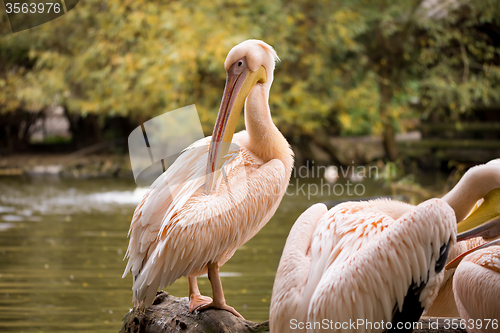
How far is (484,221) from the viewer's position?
2490mm

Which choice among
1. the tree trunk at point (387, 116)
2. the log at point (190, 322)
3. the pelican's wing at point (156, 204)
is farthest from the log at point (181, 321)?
the tree trunk at point (387, 116)

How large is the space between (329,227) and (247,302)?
7.00ft

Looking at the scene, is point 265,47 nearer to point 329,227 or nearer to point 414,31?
point 329,227

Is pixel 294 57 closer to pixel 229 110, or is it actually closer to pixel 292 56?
pixel 292 56

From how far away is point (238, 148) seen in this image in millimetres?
3006

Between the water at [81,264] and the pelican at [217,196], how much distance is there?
117 cm

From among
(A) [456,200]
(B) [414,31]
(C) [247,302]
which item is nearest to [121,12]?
(B) [414,31]

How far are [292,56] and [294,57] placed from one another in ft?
0.77

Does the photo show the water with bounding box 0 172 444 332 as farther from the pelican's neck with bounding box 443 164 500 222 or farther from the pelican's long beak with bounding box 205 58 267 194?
the pelican's neck with bounding box 443 164 500 222

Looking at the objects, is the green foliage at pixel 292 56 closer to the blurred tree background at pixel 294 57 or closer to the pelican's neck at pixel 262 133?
the blurred tree background at pixel 294 57

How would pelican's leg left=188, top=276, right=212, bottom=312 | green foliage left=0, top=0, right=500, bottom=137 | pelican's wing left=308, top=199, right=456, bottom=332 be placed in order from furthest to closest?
1. green foliage left=0, top=0, right=500, bottom=137
2. pelican's leg left=188, top=276, right=212, bottom=312
3. pelican's wing left=308, top=199, right=456, bottom=332

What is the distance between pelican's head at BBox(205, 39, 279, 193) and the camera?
2855mm

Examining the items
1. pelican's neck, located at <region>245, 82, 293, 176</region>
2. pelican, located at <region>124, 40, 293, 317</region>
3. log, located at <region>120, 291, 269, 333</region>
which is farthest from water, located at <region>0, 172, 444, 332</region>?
pelican's neck, located at <region>245, 82, 293, 176</region>

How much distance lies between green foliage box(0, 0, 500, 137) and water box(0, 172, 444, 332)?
8.11ft
